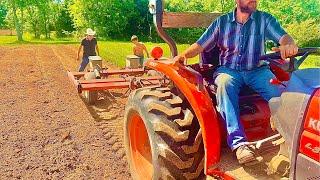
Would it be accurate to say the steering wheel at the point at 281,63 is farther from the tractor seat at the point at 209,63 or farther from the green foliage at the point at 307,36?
the green foliage at the point at 307,36

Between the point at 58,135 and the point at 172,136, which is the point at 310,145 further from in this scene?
the point at 58,135

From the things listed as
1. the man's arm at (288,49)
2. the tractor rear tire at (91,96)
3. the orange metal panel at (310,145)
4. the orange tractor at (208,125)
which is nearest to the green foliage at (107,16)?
the tractor rear tire at (91,96)

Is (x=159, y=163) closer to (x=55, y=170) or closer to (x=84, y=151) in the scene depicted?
(x=55, y=170)

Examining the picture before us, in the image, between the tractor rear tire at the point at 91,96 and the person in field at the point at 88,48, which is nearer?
the tractor rear tire at the point at 91,96

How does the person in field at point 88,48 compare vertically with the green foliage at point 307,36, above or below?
above

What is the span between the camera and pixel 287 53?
9.60 ft

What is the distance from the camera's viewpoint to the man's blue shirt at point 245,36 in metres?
3.29

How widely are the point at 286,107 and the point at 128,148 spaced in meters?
1.95

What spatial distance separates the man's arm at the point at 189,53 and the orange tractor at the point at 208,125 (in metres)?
0.08

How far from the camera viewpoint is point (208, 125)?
2.85 meters

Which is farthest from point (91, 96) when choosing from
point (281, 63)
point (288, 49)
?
point (288, 49)

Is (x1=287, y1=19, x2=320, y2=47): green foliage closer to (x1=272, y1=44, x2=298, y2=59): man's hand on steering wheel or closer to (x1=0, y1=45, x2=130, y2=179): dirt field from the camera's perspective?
(x1=0, y1=45, x2=130, y2=179): dirt field

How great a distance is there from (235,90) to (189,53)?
48 centimetres

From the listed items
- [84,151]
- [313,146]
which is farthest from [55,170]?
[313,146]
